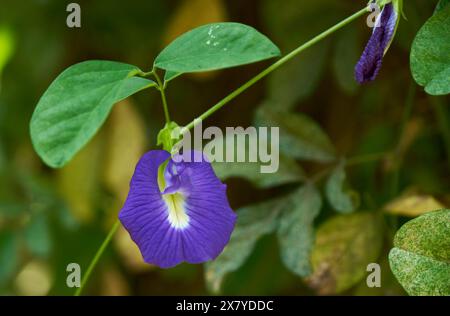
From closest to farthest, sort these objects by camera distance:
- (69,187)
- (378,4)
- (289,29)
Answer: (378,4)
(289,29)
(69,187)

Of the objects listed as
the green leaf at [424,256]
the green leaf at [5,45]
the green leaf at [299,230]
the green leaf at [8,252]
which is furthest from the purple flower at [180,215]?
the green leaf at [5,45]

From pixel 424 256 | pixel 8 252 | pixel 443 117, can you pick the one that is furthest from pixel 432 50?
pixel 8 252

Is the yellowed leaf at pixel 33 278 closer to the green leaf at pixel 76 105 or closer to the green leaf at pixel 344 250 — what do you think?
the green leaf at pixel 344 250

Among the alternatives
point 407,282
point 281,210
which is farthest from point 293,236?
point 407,282

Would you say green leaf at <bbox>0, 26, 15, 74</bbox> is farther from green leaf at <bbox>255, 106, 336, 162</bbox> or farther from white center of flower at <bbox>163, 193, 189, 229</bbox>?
white center of flower at <bbox>163, 193, 189, 229</bbox>

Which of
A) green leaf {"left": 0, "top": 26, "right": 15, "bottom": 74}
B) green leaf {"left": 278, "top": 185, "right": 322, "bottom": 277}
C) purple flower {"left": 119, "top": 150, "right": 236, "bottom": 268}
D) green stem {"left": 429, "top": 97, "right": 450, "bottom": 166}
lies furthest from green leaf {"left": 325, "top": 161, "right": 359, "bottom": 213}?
green leaf {"left": 0, "top": 26, "right": 15, "bottom": 74}
